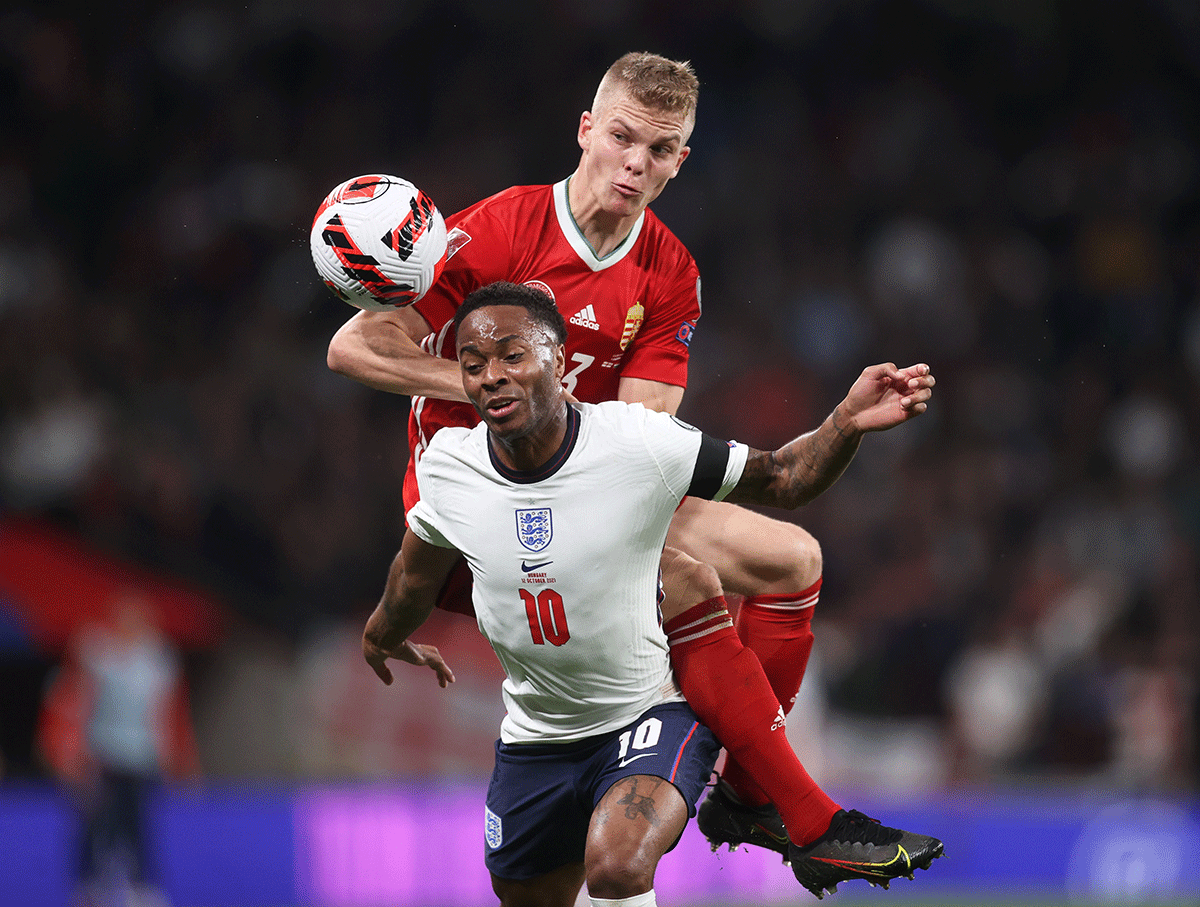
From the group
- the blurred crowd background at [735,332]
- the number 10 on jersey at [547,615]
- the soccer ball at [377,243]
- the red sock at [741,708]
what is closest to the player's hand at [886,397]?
the red sock at [741,708]

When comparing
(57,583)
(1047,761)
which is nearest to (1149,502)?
(1047,761)

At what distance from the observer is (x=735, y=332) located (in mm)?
13883

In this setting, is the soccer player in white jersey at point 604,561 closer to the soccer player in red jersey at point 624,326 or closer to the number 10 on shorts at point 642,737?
the number 10 on shorts at point 642,737

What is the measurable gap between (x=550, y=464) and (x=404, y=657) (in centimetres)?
135

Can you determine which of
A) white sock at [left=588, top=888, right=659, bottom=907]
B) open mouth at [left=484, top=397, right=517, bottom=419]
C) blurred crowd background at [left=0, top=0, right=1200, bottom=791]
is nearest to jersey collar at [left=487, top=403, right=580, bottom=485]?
open mouth at [left=484, top=397, right=517, bottom=419]

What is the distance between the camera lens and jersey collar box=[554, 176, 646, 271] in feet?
16.3

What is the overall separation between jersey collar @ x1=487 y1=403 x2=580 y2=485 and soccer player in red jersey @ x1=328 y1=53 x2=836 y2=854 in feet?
1.29

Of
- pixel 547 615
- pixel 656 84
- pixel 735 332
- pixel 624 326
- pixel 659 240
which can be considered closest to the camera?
pixel 547 615

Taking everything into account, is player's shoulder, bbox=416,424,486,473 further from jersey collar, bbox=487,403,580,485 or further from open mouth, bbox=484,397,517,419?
open mouth, bbox=484,397,517,419

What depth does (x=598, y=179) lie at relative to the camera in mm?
4902

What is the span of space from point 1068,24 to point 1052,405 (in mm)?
4780

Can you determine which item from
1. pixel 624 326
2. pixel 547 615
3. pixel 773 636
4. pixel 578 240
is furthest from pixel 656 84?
pixel 773 636

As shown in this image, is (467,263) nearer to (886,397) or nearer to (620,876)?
(886,397)

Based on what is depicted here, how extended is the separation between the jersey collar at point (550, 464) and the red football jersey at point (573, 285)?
1.97 feet
